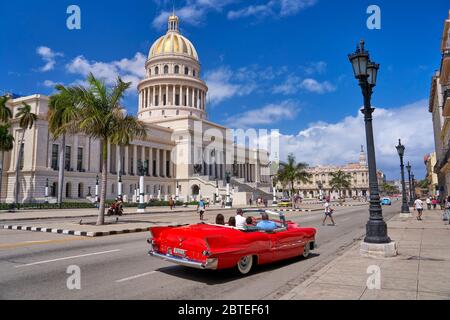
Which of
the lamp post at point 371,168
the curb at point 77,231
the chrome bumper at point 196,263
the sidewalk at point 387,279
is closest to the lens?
the sidewalk at point 387,279

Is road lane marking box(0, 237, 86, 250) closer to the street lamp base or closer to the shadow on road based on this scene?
the shadow on road

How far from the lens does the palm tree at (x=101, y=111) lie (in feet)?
60.0

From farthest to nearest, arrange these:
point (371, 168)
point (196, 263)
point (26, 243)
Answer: point (26, 243)
point (371, 168)
point (196, 263)

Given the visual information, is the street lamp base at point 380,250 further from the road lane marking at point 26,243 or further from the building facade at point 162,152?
the building facade at point 162,152

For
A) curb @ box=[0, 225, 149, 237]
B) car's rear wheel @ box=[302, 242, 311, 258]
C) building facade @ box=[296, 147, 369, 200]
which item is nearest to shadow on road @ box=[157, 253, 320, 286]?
car's rear wheel @ box=[302, 242, 311, 258]

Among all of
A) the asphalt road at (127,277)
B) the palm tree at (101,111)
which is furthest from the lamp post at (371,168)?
Answer: the palm tree at (101,111)

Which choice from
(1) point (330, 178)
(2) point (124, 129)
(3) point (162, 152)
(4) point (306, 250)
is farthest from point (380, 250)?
(1) point (330, 178)

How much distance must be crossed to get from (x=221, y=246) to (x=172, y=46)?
90.5 metres

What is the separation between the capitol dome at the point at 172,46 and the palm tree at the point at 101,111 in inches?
2942

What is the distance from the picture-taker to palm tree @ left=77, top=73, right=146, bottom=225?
720 inches

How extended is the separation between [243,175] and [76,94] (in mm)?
83917

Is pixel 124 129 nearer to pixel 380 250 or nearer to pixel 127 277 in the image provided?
pixel 127 277

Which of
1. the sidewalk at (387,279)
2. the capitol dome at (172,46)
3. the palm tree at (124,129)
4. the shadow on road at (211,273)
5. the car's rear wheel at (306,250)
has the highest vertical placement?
the capitol dome at (172,46)

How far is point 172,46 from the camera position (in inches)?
3593
